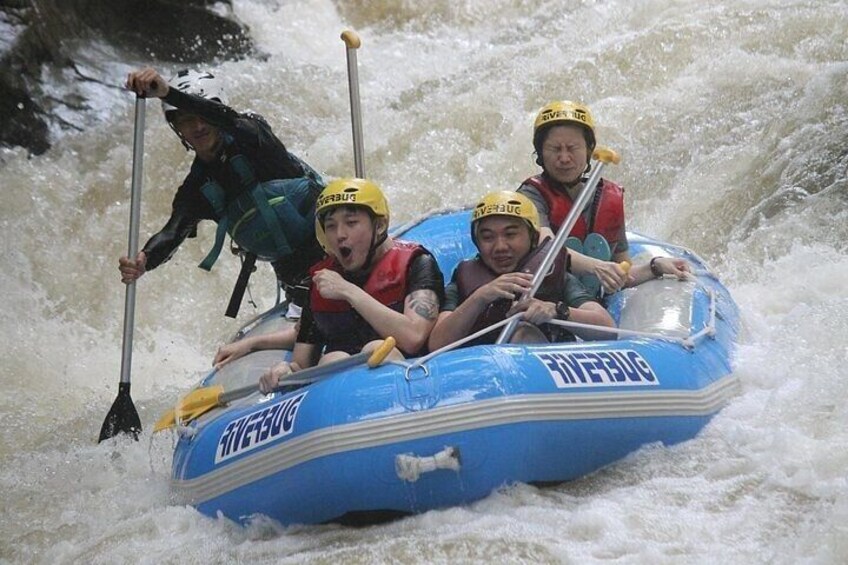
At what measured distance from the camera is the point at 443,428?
146 inches

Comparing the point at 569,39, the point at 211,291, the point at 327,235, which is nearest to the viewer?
the point at 327,235

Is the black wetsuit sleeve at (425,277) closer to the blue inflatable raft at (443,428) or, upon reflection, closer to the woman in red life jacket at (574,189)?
the blue inflatable raft at (443,428)

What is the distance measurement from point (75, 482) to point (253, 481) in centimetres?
120

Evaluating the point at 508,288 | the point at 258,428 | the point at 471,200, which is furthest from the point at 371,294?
the point at 471,200

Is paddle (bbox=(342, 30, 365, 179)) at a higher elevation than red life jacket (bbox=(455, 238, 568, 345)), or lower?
higher

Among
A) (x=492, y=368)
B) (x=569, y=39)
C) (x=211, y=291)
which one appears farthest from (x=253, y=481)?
(x=569, y=39)

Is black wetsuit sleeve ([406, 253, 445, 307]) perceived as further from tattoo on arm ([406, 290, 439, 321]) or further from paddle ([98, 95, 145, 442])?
paddle ([98, 95, 145, 442])

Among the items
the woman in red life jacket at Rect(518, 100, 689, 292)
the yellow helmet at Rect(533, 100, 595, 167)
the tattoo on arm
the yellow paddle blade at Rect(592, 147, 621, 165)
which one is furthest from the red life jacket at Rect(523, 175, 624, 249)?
the tattoo on arm

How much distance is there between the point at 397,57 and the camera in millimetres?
10102

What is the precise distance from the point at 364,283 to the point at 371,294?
2.3 inches

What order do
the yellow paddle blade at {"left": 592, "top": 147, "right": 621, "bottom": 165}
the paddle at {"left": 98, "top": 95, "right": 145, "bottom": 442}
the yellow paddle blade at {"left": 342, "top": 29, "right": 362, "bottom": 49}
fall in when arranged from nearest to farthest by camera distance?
the yellow paddle blade at {"left": 592, "top": 147, "right": 621, "bottom": 165} < the paddle at {"left": 98, "top": 95, "right": 145, "bottom": 442} < the yellow paddle blade at {"left": 342, "top": 29, "right": 362, "bottom": 49}

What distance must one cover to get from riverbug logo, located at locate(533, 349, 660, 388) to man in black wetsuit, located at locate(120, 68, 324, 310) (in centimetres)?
162

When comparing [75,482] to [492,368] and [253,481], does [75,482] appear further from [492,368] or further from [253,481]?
[492,368]

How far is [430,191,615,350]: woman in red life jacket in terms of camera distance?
409 centimetres
